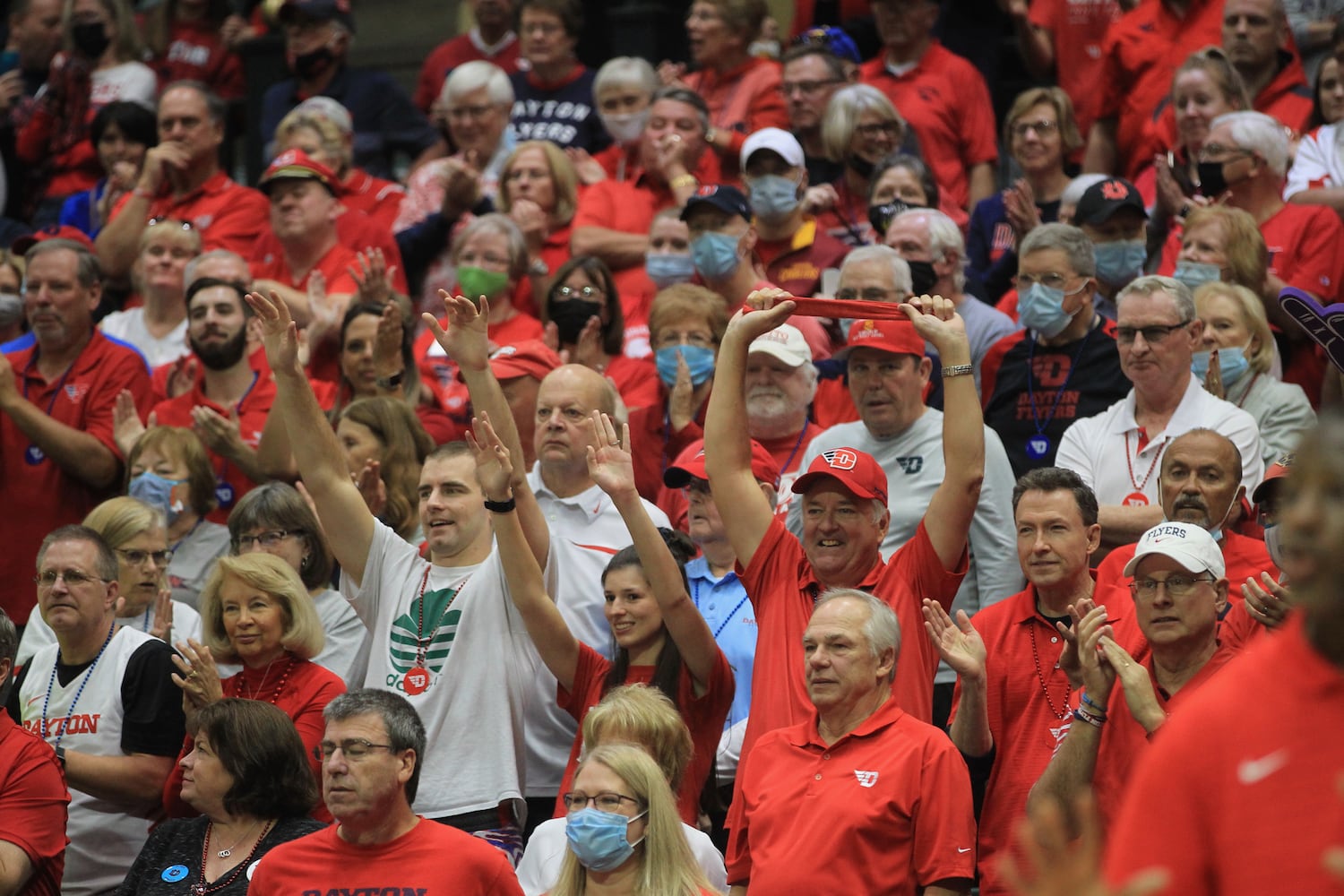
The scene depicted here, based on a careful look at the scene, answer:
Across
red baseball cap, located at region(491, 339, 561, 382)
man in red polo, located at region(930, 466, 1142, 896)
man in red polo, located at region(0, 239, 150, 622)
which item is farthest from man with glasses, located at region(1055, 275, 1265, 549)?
man in red polo, located at region(0, 239, 150, 622)

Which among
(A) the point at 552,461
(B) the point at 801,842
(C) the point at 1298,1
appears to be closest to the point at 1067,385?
(A) the point at 552,461

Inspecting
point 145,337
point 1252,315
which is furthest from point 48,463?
point 1252,315

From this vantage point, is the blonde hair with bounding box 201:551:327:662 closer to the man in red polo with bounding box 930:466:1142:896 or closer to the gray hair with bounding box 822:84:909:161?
the man in red polo with bounding box 930:466:1142:896

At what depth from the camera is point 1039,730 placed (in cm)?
525

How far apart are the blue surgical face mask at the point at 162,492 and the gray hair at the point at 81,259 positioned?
1.39m

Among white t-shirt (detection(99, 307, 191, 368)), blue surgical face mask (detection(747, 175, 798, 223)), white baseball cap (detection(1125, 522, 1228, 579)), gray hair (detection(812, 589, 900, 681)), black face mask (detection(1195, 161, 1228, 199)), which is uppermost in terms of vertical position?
white baseball cap (detection(1125, 522, 1228, 579))

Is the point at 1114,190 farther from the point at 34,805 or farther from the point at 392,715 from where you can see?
the point at 34,805

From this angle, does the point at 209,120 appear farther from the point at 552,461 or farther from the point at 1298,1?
the point at 1298,1

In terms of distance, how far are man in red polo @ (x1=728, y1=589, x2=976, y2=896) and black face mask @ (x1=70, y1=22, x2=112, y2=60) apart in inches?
342

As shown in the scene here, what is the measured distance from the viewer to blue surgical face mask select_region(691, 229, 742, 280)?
8.11 m

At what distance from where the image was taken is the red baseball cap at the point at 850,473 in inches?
213

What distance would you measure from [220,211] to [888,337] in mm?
5227

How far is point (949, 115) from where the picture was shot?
32.7 feet

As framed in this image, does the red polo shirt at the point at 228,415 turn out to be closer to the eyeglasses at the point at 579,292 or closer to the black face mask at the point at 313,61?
the eyeglasses at the point at 579,292
